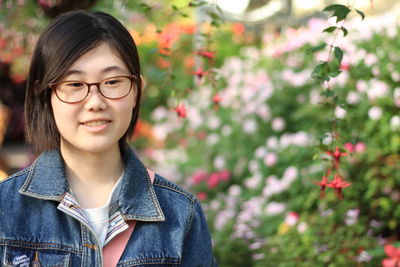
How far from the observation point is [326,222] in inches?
132

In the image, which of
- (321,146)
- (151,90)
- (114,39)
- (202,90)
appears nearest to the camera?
(114,39)

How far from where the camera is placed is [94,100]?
1602mm

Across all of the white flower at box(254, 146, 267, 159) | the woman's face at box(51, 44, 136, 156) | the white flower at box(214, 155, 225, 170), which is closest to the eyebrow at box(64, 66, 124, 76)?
the woman's face at box(51, 44, 136, 156)

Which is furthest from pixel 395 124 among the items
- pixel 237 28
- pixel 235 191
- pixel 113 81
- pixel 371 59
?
pixel 237 28

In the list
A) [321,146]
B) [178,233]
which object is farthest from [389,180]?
[178,233]

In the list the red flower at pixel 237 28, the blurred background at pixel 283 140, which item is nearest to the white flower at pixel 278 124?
the blurred background at pixel 283 140

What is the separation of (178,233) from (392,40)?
2784mm

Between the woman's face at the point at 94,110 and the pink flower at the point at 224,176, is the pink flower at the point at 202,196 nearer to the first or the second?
the pink flower at the point at 224,176

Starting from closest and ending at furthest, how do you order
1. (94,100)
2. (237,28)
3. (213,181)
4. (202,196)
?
(94,100) < (202,196) < (213,181) < (237,28)

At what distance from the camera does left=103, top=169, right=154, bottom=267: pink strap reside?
1.71 metres

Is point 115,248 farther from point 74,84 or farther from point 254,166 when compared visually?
point 254,166

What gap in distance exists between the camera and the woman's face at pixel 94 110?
161 centimetres

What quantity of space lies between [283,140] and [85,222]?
2.55 metres

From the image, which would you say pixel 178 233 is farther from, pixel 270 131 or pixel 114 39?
pixel 270 131
